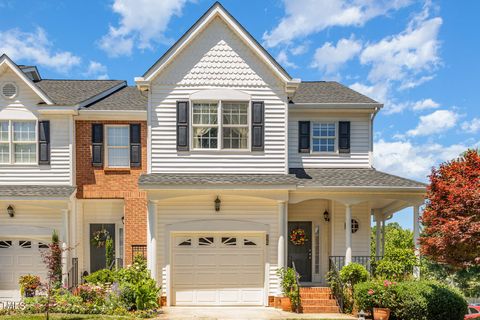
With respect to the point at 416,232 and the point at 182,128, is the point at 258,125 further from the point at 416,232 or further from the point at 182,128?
the point at 416,232

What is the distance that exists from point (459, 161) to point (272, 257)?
22.6 feet

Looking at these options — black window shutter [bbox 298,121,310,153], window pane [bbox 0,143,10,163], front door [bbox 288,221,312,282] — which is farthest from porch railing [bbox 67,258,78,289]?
black window shutter [bbox 298,121,310,153]

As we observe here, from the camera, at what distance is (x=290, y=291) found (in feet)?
47.4

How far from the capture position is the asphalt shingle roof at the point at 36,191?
1612 cm

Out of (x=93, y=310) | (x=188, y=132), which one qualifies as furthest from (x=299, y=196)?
(x=93, y=310)

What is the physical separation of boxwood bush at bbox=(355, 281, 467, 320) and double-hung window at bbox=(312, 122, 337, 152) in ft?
20.0

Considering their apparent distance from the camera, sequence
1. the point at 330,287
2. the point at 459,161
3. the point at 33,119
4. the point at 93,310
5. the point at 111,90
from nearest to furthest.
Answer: the point at 93,310 < the point at 459,161 < the point at 330,287 < the point at 33,119 < the point at 111,90

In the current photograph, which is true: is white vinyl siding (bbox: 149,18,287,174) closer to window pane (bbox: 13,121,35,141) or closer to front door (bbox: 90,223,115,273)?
front door (bbox: 90,223,115,273)

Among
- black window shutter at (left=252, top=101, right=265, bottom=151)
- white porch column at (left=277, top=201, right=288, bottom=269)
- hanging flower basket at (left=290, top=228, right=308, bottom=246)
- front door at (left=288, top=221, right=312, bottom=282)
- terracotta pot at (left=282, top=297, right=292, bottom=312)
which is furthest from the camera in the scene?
front door at (left=288, top=221, right=312, bottom=282)

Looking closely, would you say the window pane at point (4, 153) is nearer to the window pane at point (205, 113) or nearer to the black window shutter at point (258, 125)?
the window pane at point (205, 113)

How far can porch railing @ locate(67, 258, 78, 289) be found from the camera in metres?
16.6

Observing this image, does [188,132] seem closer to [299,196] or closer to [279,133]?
[279,133]

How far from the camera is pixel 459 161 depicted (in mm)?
14086

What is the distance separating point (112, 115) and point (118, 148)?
1.33m
